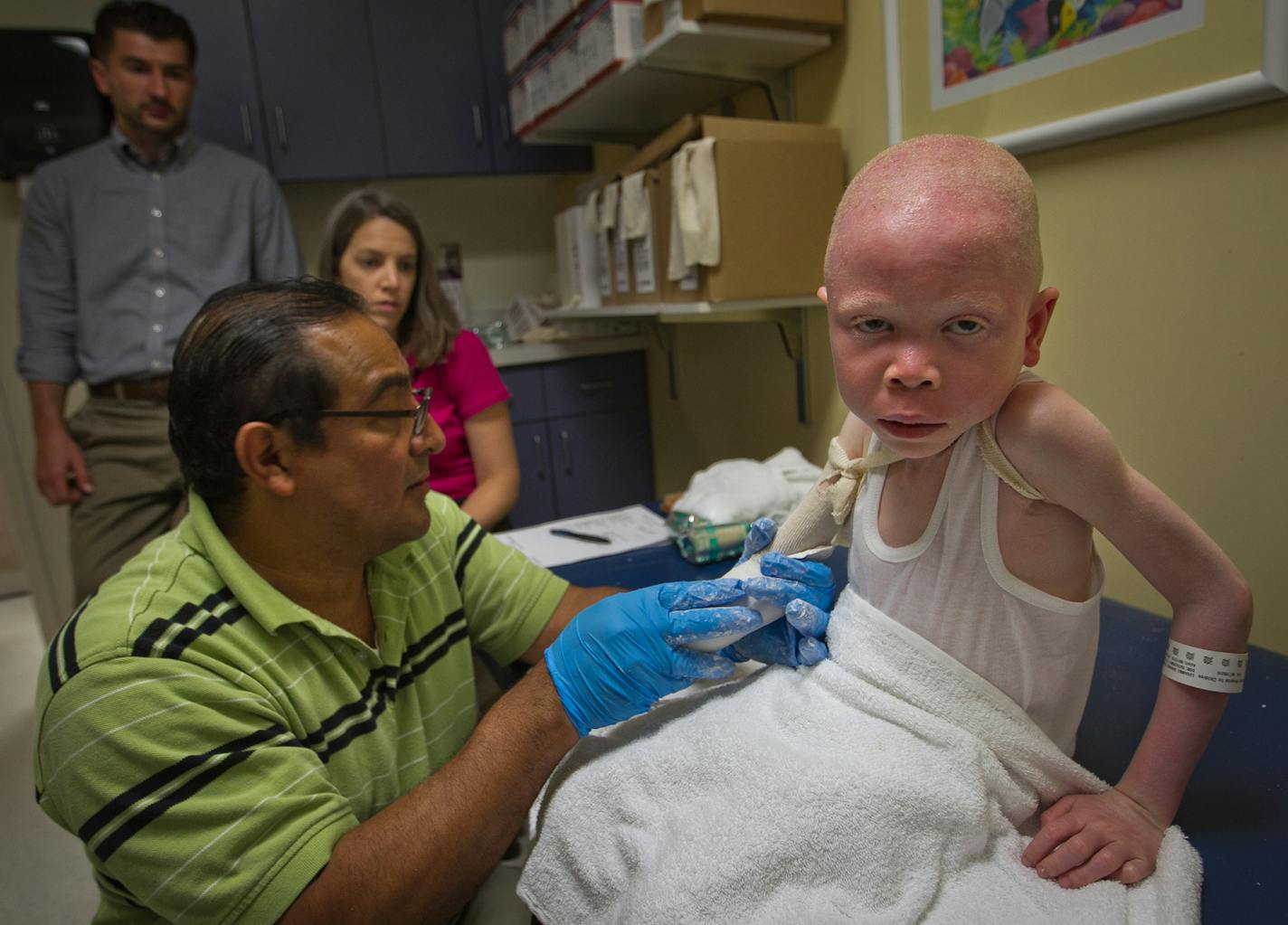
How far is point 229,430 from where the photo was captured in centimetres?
87

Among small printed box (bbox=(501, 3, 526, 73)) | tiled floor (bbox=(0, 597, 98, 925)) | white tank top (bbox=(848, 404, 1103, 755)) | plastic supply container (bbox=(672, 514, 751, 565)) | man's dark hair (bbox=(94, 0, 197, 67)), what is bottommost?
tiled floor (bbox=(0, 597, 98, 925))

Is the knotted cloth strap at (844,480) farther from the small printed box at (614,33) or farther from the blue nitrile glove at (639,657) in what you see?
the small printed box at (614,33)

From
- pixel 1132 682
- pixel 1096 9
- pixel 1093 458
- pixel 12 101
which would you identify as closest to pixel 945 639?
pixel 1093 458

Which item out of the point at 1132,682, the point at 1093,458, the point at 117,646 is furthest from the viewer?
the point at 1132,682

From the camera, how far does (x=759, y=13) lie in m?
1.65

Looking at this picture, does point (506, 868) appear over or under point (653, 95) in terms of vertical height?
under

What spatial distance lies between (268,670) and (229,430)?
27 centimetres

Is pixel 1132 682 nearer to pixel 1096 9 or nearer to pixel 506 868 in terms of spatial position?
pixel 506 868

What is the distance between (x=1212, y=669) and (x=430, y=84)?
3.04 m

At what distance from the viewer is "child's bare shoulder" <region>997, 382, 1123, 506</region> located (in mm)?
640

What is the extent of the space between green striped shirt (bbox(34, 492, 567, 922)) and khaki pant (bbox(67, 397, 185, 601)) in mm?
1424

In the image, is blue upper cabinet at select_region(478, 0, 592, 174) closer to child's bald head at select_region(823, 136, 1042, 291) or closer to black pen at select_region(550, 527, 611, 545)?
black pen at select_region(550, 527, 611, 545)

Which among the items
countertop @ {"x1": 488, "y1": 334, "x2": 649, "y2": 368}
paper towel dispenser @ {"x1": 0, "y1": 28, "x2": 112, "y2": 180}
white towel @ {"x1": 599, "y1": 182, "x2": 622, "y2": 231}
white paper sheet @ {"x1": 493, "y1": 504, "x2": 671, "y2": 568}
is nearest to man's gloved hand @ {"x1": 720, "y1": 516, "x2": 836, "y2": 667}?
white paper sheet @ {"x1": 493, "y1": 504, "x2": 671, "y2": 568}

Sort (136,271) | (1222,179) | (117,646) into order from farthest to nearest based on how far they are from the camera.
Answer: (136,271), (1222,179), (117,646)
